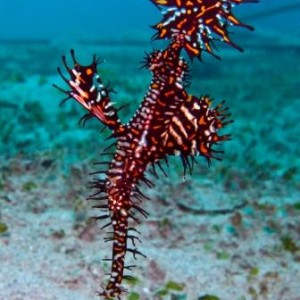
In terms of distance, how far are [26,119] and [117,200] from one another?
8.26 metres

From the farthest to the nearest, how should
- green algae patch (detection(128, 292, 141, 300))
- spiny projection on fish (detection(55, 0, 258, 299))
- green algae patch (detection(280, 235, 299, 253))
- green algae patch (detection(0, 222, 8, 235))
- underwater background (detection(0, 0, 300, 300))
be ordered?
green algae patch (detection(280, 235, 299, 253)) < green algae patch (detection(0, 222, 8, 235)) < underwater background (detection(0, 0, 300, 300)) < green algae patch (detection(128, 292, 141, 300)) < spiny projection on fish (detection(55, 0, 258, 299))

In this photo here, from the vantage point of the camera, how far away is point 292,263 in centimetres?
522

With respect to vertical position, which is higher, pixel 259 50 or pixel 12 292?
pixel 259 50

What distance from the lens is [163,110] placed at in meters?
1.97

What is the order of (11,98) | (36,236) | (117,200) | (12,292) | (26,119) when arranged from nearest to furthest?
(117,200), (12,292), (36,236), (26,119), (11,98)

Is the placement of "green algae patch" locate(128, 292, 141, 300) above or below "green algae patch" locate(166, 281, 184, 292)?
below

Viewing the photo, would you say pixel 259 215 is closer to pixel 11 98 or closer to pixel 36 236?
pixel 36 236

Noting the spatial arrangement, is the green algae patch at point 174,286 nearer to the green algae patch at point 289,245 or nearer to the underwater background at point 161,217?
the underwater background at point 161,217

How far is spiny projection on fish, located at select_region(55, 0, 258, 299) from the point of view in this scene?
196 centimetres

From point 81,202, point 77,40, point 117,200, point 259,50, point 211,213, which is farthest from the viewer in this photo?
point 77,40

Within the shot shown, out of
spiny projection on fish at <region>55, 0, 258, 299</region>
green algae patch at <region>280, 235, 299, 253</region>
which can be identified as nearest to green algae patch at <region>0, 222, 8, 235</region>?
green algae patch at <region>280, 235, 299, 253</region>

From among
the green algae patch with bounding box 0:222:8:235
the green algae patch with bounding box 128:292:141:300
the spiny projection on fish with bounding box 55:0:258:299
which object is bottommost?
the green algae patch with bounding box 128:292:141:300

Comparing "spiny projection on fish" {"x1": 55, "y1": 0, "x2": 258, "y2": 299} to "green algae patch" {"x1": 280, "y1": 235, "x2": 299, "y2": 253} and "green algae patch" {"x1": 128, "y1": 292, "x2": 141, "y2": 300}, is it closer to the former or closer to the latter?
"green algae patch" {"x1": 128, "y1": 292, "x2": 141, "y2": 300}

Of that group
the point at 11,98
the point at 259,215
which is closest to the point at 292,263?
the point at 259,215
